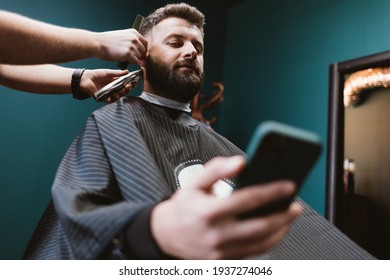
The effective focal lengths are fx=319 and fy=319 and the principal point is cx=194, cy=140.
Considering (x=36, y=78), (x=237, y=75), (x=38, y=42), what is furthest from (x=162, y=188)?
(x=237, y=75)

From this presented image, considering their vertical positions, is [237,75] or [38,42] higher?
[237,75]

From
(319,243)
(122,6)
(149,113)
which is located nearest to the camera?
(319,243)

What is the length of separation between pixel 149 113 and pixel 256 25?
2078mm

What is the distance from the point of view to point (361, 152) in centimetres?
190

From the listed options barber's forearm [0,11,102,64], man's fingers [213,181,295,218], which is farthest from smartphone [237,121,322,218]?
barber's forearm [0,11,102,64]

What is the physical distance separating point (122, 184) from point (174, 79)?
28.5 inches

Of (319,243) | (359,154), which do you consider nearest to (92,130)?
(319,243)

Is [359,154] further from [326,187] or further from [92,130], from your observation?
[92,130]

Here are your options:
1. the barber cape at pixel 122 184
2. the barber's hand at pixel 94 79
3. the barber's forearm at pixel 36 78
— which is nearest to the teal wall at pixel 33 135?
the barber's forearm at pixel 36 78

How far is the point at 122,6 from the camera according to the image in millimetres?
2484

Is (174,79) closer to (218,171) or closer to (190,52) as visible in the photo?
(190,52)

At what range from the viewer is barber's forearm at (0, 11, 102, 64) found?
0.83 metres

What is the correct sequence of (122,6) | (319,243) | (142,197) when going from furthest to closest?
1. (122,6)
2. (319,243)
3. (142,197)
